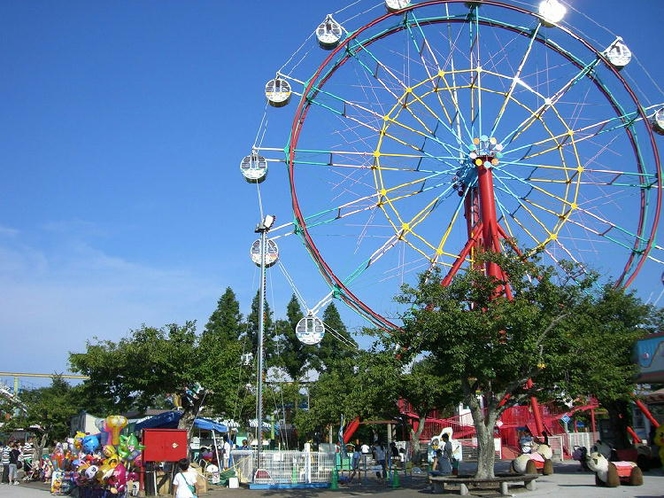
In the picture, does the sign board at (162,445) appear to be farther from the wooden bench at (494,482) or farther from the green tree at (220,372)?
the green tree at (220,372)

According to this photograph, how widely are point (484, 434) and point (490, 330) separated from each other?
2892mm

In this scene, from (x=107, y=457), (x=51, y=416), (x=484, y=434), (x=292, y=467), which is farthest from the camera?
(x=51, y=416)

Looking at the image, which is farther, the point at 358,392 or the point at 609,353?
the point at 358,392

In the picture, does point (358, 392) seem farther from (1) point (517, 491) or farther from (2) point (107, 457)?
(2) point (107, 457)

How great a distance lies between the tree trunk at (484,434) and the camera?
1716 centimetres

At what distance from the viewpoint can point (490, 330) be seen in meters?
16.3

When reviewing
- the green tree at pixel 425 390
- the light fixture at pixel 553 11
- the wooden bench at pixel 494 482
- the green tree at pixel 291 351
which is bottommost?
the wooden bench at pixel 494 482

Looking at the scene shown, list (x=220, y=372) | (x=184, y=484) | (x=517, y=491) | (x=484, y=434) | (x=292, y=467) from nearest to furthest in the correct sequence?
(x=184, y=484), (x=484, y=434), (x=517, y=491), (x=292, y=467), (x=220, y=372)

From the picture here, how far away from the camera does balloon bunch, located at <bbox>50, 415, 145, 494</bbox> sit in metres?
16.1

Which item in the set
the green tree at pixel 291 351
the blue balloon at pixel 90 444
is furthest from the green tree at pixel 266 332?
the blue balloon at pixel 90 444

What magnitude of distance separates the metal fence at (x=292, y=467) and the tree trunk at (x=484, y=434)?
6776 millimetres

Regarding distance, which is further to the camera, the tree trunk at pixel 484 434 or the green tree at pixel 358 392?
the green tree at pixel 358 392

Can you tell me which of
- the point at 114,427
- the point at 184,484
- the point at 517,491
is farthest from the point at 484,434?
the point at 114,427

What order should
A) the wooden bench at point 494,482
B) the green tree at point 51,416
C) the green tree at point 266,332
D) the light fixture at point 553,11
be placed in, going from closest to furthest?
the wooden bench at point 494,482
the light fixture at point 553,11
the green tree at point 51,416
the green tree at point 266,332
